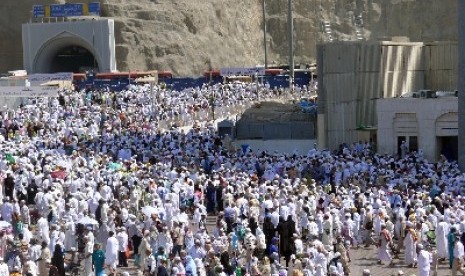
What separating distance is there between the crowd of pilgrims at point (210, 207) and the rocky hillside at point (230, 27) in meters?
33.2

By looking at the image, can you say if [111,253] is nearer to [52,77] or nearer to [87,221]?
[87,221]

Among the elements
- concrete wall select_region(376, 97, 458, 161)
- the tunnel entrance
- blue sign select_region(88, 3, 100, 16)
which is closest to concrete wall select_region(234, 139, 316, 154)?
concrete wall select_region(376, 97, 458, 161)

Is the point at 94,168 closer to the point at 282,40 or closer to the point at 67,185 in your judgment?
the point at 67,185

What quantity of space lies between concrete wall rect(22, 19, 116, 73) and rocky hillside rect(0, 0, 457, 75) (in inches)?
161

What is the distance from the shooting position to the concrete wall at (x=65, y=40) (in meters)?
66.1

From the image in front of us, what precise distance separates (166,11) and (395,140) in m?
38.4

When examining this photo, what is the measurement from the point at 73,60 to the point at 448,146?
34.3m

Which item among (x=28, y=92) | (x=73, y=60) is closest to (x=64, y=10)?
(x=73, y=60)

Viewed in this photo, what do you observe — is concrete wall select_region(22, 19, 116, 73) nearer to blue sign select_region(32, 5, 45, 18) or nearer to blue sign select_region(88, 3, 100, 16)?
blue sign select_region(32, 5, 45, 18)

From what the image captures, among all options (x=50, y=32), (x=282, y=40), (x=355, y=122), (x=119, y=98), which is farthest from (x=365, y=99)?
(x=282, y=40)

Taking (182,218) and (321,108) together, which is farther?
(321,108)

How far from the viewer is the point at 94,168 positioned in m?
33.3

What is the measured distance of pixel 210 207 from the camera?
31469 mm

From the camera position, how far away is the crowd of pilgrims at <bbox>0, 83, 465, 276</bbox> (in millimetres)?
24297
